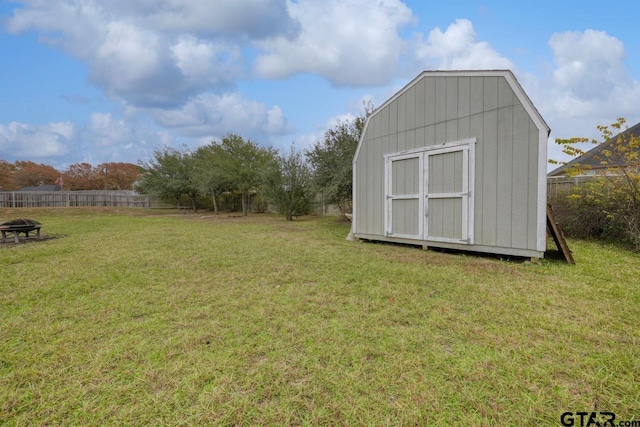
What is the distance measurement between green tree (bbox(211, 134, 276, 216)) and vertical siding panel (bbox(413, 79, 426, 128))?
12.5m

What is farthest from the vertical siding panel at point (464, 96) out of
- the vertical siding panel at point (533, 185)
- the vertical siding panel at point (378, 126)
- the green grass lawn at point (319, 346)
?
the green grass lawn at point (319, 346)

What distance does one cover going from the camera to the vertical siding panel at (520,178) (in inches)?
175

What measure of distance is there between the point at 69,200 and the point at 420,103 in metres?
27.2

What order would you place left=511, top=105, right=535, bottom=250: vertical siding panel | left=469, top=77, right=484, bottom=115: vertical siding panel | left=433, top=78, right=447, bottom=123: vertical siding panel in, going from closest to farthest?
left=511, top=105, right=535, bottom=250: vertical siding panel < left=469, top=77, right=484, bottom=115: vertical siding panel < left=433, top=78, right=447, bottom=123: vertical siding panel

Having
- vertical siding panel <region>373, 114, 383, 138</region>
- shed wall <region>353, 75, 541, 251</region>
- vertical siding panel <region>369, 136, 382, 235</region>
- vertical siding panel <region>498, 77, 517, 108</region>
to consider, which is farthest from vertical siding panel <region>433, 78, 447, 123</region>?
vertical siding panel <region>373, 114, 383, 138</region>

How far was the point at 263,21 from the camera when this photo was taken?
9.15 m

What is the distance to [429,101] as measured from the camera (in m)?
5.68

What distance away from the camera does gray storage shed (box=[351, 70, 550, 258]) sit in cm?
446

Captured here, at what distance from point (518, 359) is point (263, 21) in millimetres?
10441

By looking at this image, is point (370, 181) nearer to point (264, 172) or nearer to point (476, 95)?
point (476, 95)

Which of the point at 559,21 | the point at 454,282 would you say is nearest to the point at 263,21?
the point at 559,21

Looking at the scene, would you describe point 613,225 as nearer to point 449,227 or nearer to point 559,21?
point 449,227

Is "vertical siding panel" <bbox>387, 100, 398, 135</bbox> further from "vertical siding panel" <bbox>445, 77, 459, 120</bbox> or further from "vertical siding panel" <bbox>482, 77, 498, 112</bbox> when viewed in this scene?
"vertical siding panel" <bbox>482, 77, 498, 112</bbox>

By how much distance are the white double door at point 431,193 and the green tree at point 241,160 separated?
39.5 feet
